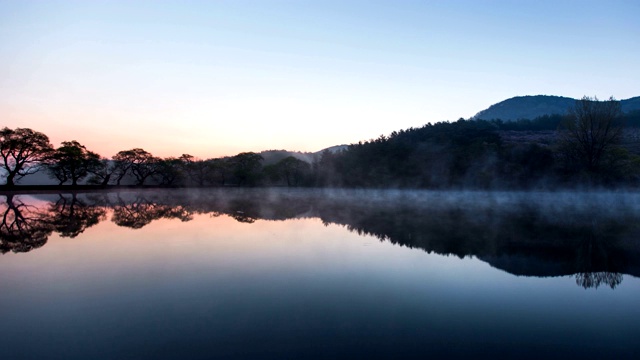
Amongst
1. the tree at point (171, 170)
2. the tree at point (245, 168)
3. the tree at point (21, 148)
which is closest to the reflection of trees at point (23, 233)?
the tree at point (21, 148)

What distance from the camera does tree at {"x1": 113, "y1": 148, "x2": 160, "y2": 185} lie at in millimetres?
69688

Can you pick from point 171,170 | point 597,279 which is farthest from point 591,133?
point 171,170

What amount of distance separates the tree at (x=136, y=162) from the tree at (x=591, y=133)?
7739cm

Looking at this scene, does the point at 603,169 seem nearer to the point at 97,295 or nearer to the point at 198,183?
the point at 97,295

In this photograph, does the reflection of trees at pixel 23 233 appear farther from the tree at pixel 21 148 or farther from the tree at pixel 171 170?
the tree at pixel 171 170

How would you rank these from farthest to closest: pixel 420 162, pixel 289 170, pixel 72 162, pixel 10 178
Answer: pixel 289 170
pixel 420 162
pixel 72 162
pixel 10 178

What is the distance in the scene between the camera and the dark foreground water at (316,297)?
4.53m

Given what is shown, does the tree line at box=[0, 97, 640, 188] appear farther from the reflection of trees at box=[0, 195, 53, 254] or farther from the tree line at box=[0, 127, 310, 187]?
the reflection of trees at box=[0, 195, 53, 254]

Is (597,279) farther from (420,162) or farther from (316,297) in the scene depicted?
(420,162)

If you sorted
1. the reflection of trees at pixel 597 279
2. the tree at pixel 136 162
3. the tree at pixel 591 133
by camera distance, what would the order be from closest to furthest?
the reflection of trees at pixel 597 279 < the tree at pixel 591 133 < the tree at pixel 136 162

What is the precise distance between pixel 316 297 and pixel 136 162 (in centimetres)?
7729

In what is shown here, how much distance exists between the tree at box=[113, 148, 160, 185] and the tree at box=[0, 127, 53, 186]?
1796 centimetres

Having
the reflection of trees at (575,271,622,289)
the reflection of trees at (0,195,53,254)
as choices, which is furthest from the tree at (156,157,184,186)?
the reflection of trees at (575,271,622,289)

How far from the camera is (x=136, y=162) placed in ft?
238
